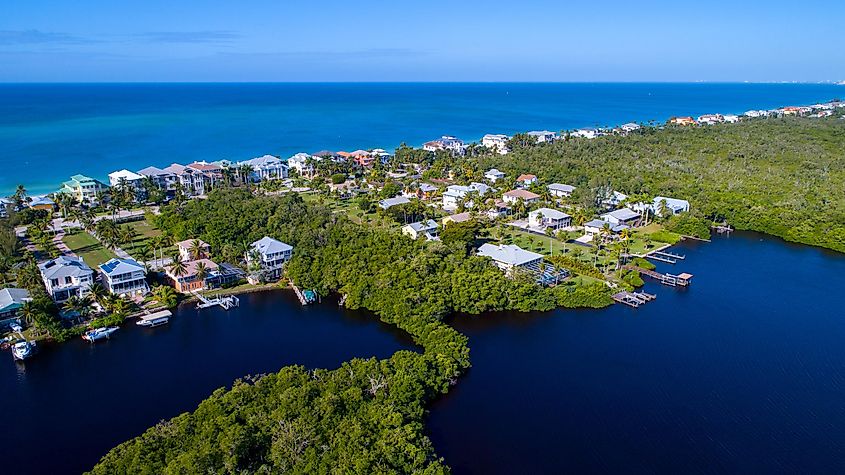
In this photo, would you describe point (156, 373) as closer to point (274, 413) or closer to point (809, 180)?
point (274, 413)

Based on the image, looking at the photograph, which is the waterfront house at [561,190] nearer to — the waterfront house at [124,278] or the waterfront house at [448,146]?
the waterfront house at [448,146]

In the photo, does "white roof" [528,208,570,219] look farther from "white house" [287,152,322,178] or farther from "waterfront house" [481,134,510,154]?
"waterfront house" [481,134,510,154]

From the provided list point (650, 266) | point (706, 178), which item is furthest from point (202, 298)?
point (706, 178)

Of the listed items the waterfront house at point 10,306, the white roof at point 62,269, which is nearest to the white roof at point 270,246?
the white roof at point 62,269

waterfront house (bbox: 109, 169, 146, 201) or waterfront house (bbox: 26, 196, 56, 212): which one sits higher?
waterfront house (bbox: 109, 169, 146, 201)

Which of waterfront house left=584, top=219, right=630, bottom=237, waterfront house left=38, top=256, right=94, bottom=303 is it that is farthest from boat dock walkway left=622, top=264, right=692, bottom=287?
waterfront house left=38, top=256, right=94, bottom=303

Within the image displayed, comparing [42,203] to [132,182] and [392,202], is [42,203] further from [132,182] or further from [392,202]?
[392,202]
